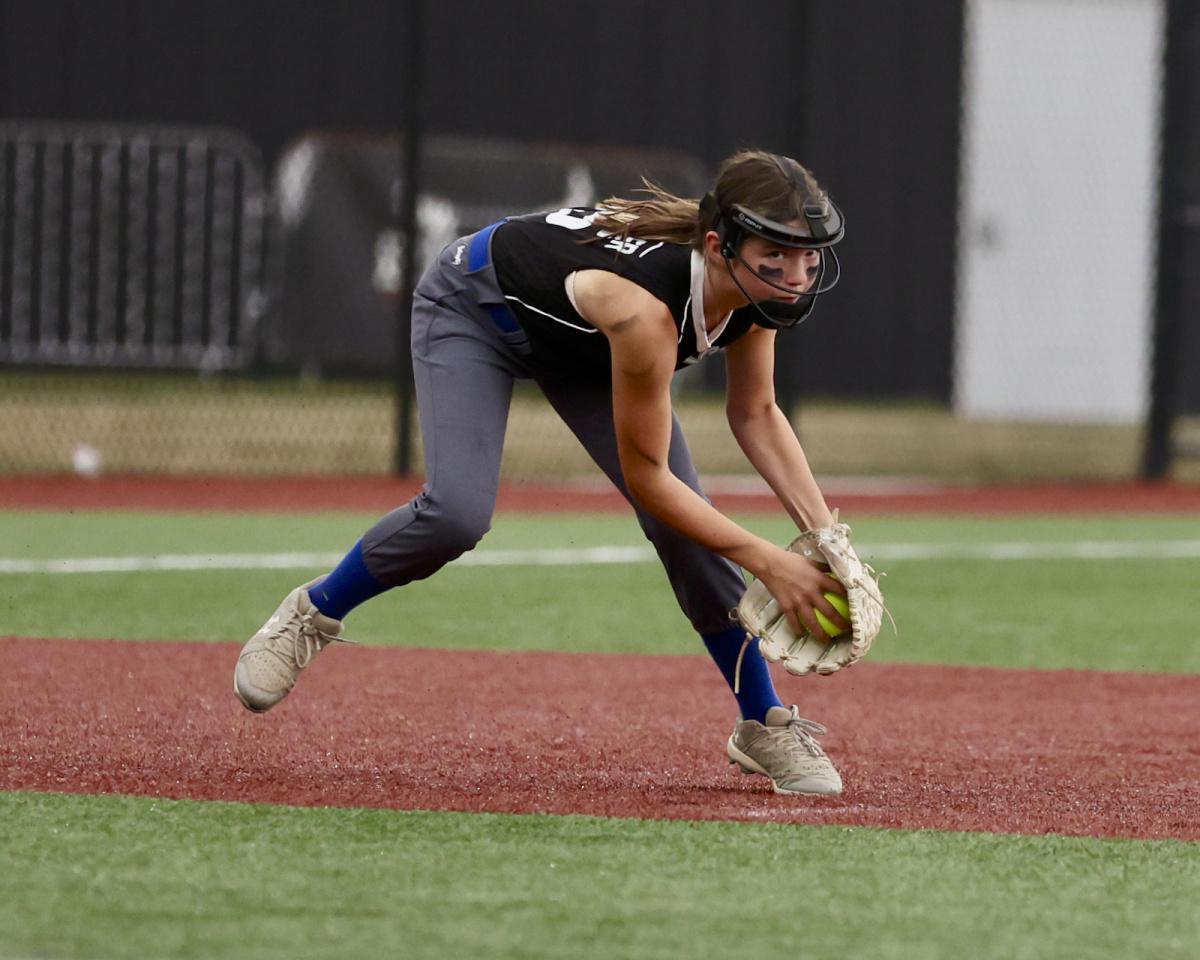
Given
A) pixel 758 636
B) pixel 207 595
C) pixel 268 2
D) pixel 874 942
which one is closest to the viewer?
pixel 874 942

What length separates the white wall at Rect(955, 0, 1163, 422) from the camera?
1862cm

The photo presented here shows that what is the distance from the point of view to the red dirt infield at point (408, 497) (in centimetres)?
1204

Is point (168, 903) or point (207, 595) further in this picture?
point (207, 595)

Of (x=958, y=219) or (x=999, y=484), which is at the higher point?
(x=958, y=219)

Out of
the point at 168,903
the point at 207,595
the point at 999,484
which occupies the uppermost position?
the point at 168,903

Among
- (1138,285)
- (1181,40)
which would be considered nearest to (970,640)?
(1181,40)

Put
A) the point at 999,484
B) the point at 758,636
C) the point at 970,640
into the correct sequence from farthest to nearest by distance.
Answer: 1. the point at 999,484
2. the point at 970,640
3. the point at 758,636

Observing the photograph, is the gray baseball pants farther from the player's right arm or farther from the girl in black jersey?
the player's right arm

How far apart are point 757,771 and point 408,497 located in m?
7.58

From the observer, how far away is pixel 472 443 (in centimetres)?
484

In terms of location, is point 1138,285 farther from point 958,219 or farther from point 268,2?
point 268,2

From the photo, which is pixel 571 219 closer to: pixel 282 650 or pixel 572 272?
pixel 572 272

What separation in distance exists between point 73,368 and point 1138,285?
1002cm

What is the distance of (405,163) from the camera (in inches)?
524
